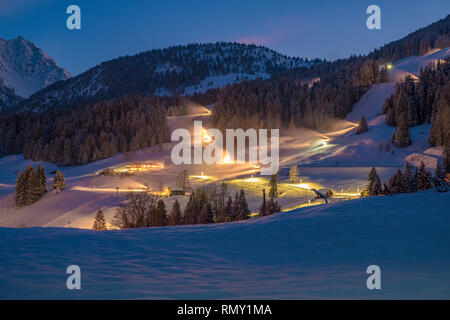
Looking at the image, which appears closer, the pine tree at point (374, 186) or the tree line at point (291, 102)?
the pine tree at point (374, 186)

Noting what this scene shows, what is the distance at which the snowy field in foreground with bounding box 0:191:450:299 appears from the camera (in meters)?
5.39

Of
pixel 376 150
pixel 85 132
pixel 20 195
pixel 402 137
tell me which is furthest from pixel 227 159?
pixel 85 132

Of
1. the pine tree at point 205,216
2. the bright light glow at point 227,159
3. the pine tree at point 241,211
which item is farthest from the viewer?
the bright light glow at point 227,159

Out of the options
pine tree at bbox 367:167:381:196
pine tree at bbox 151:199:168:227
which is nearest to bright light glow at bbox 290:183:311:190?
pine tree at bbox 367:167:381:196

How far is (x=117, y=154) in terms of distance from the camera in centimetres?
9150

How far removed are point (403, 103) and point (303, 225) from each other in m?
62.1

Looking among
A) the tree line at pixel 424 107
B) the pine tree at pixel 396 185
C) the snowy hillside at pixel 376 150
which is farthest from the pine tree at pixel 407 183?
the tree line at pixel 424 107

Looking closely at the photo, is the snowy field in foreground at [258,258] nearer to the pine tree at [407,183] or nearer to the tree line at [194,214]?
the tree line at [194,214]

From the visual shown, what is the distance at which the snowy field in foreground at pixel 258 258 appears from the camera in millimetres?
5387

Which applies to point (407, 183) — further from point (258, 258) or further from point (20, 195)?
point (20, 195)

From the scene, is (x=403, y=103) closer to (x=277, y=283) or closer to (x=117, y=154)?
(x=277, y=283)

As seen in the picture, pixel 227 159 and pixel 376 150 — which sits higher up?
pixel 376 150

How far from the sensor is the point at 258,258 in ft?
26.8
